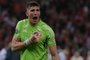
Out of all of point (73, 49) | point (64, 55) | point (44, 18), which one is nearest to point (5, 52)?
point (64, 55)

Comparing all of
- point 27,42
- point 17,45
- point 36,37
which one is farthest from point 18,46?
point 36,37

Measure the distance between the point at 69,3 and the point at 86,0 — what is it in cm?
72

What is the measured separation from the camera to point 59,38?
16359 mm

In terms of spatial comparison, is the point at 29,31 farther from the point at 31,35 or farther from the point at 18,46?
the point at 18,46

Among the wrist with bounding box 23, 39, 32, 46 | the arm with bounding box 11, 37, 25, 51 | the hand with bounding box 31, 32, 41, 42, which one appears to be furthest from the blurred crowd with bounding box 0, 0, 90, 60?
the hand with bounding box 31, 32, 41, 42

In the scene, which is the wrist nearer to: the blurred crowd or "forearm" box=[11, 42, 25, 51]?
"forearm" box=[11, 42, 25, 51]

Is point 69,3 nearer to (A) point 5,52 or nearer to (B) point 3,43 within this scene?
(B) point 3,43

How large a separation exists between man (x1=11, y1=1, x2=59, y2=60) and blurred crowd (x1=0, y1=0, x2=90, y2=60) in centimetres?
570

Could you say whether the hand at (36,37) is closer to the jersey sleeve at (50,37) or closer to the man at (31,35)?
the man at (31,35)

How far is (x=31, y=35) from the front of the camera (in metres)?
8.46

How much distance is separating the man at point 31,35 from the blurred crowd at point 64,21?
5705 mm

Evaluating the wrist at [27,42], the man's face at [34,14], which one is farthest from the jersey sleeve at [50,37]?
the wrist at [27,42]

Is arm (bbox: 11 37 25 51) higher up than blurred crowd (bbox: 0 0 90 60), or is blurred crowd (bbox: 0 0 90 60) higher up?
arm (bbox: 11 37 25 51)

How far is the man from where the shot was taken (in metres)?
8.46
